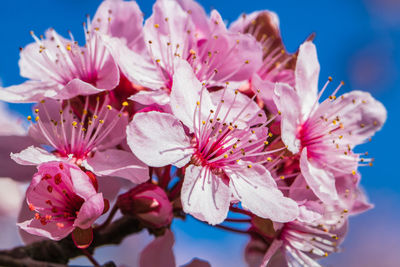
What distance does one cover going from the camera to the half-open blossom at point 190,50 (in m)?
1.26

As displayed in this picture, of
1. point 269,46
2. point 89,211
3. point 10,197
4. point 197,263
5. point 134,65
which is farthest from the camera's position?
point 10,197

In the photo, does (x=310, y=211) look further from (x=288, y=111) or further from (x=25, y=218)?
(x=25, y=218)

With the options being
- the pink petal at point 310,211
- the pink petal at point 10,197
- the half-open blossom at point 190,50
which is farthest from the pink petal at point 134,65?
the pink petal at point 10,197

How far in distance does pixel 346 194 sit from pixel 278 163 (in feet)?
0.74

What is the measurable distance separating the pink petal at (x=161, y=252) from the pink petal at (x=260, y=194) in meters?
0.33

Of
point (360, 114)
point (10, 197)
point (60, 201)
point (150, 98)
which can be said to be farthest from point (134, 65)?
point (10, 197)

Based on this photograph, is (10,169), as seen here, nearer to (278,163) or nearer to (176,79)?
(176,79)

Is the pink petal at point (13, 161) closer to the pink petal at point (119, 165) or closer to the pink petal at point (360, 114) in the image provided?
the pink petal at point (119, 165)

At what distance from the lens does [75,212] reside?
1.10 m

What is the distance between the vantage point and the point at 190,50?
1.29 m

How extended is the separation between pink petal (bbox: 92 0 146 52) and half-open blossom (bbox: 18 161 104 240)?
47 centimetres

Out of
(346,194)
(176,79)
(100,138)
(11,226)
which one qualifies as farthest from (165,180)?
(11,226)

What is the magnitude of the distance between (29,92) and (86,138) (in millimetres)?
225

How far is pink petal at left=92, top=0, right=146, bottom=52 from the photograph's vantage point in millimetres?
1373
